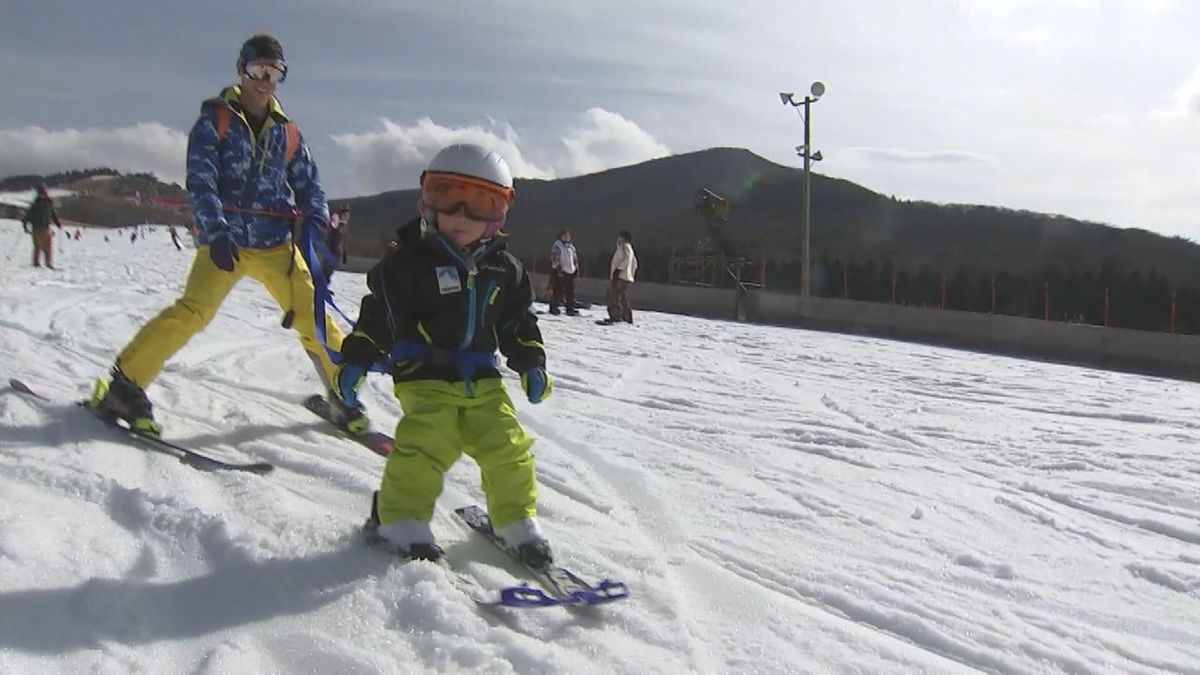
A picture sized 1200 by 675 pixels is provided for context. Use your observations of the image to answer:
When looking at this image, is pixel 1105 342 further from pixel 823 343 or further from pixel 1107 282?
pixel 823 343

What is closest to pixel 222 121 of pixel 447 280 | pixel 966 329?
pixel 447 280

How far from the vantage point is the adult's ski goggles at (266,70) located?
4223mm

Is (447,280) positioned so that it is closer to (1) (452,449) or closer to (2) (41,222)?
(1) (452,449)

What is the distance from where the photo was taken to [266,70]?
424 cm

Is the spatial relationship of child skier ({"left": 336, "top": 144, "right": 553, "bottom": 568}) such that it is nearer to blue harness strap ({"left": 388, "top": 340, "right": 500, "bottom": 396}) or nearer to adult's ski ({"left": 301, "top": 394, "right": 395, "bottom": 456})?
blue harness strap ({"left": 388, "top": 340, "right": 500, "bottom": 396})

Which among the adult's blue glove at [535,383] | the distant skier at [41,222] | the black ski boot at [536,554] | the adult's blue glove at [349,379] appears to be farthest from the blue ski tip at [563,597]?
the distant skier at [41,222]

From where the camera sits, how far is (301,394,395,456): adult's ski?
4.52m

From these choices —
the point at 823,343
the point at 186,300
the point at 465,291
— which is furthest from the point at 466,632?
the point at 823,343

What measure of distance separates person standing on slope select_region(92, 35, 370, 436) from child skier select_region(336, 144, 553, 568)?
1300 mm

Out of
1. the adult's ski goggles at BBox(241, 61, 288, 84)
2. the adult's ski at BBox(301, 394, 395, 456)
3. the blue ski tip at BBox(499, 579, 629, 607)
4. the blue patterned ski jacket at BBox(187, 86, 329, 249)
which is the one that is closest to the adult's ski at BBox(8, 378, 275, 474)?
the adult's ski at BBox(301, 394, 395, 456)

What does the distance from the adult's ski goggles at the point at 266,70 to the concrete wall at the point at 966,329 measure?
A: 15.2m

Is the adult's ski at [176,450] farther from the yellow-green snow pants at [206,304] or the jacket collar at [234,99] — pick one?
the jacket collar at [234,99]

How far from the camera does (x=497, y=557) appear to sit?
323cm

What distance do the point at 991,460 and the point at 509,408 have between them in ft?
12.2
